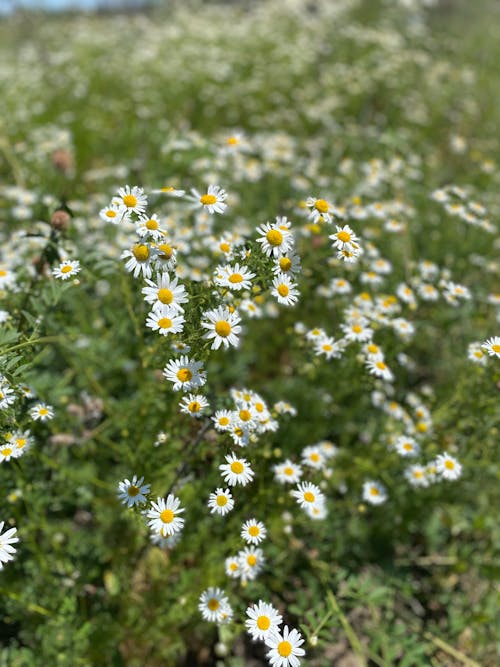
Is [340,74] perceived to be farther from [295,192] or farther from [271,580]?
[271,580]

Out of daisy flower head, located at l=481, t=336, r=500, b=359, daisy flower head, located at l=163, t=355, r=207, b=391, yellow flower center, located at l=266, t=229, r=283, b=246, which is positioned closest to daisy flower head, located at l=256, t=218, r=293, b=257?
yellow flower center, located at l=266, t=229, r=283, b=246

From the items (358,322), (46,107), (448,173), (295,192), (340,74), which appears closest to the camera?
(358,322)

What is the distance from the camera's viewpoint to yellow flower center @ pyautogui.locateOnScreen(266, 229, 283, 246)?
1.64 metres

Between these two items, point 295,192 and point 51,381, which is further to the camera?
point 295,192

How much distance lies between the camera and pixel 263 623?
61.2 inches

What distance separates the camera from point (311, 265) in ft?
9.16

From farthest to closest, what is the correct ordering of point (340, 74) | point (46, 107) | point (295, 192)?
point (340, 74) < point (46, 107) < point (295, 192)

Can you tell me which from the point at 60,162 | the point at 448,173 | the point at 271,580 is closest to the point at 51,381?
the point at 271,580

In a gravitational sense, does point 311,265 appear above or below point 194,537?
above

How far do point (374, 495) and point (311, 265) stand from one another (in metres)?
1.25

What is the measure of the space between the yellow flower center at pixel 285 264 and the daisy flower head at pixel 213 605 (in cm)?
116

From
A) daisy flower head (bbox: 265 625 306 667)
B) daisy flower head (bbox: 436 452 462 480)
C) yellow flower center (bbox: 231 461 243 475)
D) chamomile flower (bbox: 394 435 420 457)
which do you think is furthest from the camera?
chamomile flower (bbox: 394 435 420 457)

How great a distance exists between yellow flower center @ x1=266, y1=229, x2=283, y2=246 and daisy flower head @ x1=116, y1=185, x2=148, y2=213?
0.46 m

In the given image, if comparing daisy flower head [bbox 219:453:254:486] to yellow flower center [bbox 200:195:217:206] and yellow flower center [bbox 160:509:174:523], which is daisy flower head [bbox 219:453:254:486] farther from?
yellow flower center [bbox 200:195:217:206]
